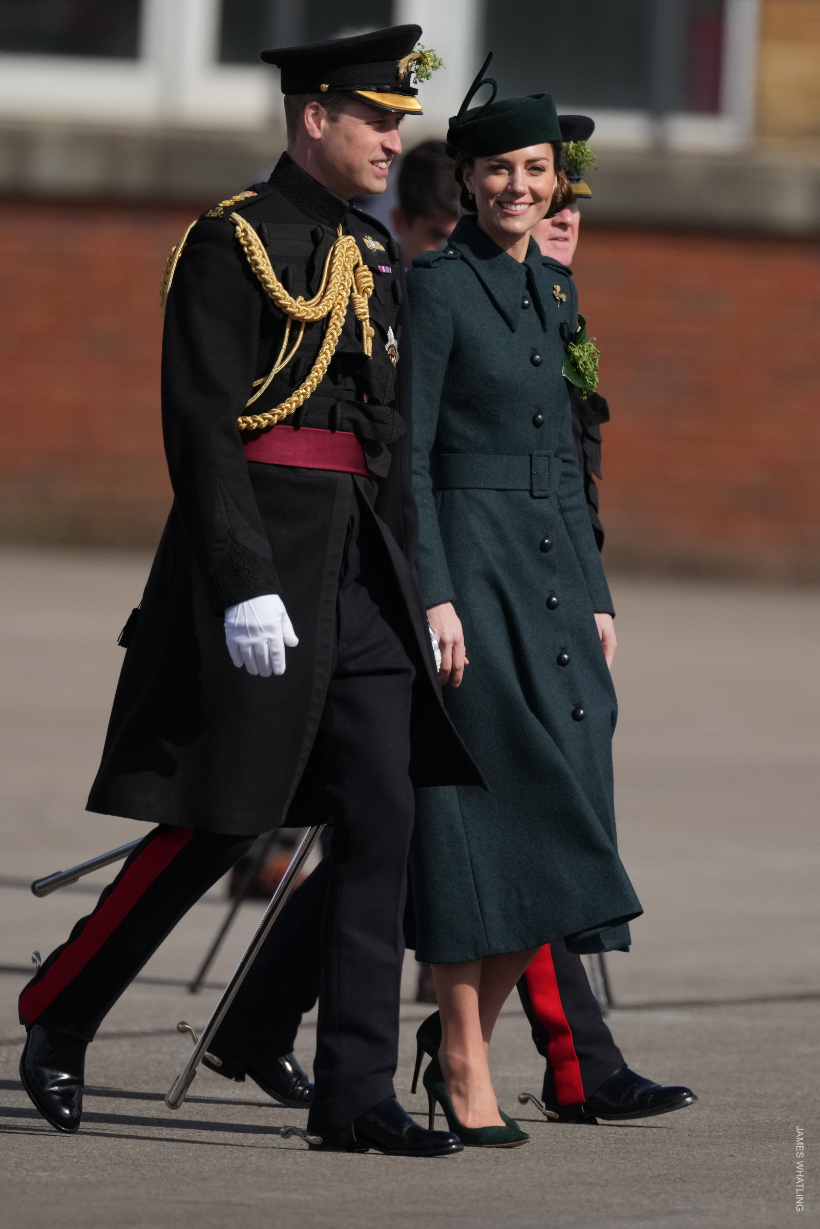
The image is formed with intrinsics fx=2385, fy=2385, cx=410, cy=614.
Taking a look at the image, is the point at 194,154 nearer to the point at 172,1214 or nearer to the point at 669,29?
the point at 669,29

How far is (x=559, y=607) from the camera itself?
4.35 m

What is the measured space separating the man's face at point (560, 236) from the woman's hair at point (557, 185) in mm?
292

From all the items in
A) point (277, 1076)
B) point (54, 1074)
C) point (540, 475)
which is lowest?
point (277, 1076)

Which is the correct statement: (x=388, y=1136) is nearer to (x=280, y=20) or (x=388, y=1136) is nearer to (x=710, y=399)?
(x=710, y=399)

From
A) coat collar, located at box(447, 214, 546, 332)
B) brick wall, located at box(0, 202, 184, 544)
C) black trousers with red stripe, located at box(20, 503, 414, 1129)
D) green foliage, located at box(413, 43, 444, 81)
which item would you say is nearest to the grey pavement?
black trousers with red stripe, located at box(20, 503, 414, 1129)

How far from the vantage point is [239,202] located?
4051 mm

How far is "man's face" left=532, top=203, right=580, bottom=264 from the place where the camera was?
493 centimetres

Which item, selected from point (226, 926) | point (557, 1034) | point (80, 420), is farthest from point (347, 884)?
point (80, 420)

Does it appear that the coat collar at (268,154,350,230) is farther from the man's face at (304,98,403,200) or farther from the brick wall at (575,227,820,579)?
the brick wall at (575,227,820,579)

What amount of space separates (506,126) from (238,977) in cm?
159

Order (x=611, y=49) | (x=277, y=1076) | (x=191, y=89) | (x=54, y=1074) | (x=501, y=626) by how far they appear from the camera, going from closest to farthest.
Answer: (x=54, y=1074) → (x=501, y=626) → (x=277, y=1076) → (x=191, y=89) → (x=611, y=49)

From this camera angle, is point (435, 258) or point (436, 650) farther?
point (435, 258)

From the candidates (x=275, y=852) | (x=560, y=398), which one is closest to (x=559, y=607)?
(x=560, y=398)

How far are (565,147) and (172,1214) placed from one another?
7.52ft
